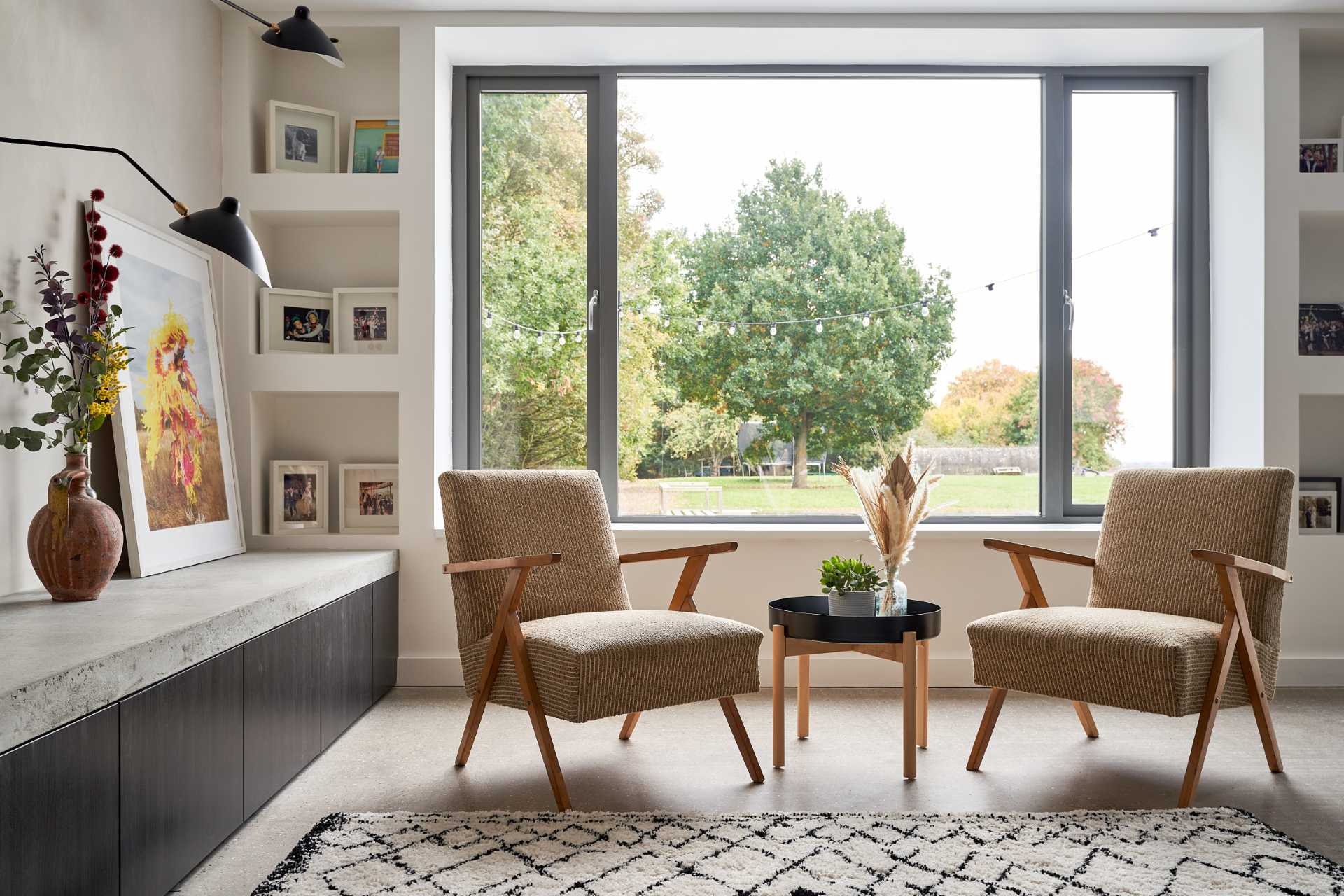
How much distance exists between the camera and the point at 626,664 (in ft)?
7.93

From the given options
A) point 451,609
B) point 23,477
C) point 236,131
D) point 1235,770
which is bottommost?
Answer: point 1235,770

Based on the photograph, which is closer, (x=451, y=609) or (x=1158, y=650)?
(x=1158, y=650)

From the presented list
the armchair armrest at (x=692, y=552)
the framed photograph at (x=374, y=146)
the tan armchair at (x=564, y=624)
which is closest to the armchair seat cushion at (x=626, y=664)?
the tan armchair at (x=564, y=624)

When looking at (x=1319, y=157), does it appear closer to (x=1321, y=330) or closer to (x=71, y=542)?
(x=1321, y=330)

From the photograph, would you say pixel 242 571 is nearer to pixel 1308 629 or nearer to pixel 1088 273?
pixel 1088 273

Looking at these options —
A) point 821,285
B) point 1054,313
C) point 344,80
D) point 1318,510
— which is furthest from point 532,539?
point 1318,510

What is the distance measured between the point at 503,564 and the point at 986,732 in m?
1.44

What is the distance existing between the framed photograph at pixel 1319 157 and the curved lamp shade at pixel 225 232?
403cm

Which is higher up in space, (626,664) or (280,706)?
(626,664)

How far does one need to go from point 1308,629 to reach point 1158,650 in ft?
6.36

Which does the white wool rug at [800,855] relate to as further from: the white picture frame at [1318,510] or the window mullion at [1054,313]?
the white picture frame at [1318,510]

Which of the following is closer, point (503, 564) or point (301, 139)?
point (503, 564)

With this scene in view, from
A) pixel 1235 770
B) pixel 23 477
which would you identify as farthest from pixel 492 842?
pixel 1235 770

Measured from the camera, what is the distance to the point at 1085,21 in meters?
3.80
